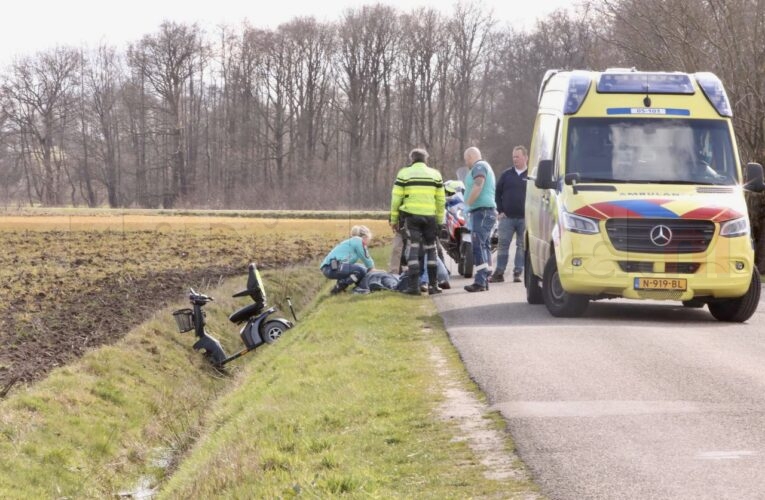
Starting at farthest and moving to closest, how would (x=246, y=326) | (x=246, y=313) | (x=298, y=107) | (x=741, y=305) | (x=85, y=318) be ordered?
(x=298, y=107) → (x=246, y=313) → (x=246, y=326) → (x=85, y=318) → (x=741, y=305)

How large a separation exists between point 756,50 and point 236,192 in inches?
2029

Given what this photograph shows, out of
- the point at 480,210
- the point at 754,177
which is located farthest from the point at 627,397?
the point at 480,210

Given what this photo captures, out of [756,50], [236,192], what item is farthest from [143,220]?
[756,50]

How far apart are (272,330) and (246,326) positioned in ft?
1.57

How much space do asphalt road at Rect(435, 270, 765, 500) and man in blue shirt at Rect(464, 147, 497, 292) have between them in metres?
2.69

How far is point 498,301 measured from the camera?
53.2 ft

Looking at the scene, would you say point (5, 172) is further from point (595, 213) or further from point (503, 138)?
point (595, 213)

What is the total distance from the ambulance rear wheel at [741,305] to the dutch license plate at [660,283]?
3.21ft

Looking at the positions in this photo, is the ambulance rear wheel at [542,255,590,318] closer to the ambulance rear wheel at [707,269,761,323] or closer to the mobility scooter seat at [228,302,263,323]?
the ambulance rear wheel at [707,269,761,323]

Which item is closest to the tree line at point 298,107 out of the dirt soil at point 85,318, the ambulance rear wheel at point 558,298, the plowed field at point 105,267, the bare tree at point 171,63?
the bare tree at point 171,63

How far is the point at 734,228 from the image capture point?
13094 mm

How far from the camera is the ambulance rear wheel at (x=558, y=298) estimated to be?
45.2 ft

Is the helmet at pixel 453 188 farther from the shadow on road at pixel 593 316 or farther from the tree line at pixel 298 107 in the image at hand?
the tree line at pixel 298 107

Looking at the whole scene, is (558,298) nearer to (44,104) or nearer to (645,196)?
(645,196)
